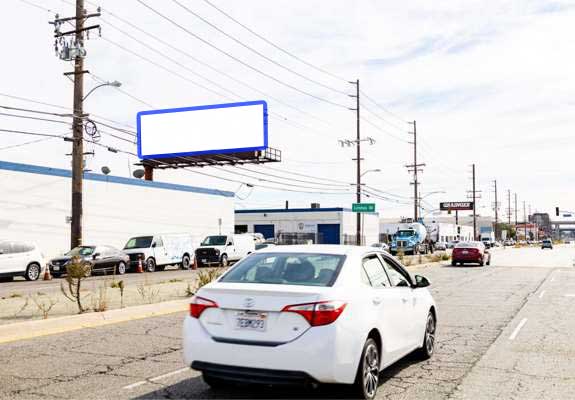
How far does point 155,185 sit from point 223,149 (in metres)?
8.73

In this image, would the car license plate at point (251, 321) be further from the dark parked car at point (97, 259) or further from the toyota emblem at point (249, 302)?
the dark parked car at point (97, 259)

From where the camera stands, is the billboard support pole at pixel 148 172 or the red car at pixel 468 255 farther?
the billboard support pole at pixel 148 172

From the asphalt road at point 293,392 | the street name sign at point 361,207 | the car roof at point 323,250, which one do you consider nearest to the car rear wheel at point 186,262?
the street name sign at point 361,207

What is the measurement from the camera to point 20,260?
83.6 ft

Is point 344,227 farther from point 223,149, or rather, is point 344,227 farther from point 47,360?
point 47,360

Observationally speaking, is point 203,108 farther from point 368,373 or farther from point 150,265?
point 368,373

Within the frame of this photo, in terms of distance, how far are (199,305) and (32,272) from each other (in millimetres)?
22148

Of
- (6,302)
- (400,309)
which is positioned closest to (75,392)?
(400,309)

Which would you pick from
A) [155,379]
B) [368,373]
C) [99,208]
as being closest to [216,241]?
[99,208]

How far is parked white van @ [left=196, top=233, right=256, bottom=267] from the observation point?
3600 centimetres

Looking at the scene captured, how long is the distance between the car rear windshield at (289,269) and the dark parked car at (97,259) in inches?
861

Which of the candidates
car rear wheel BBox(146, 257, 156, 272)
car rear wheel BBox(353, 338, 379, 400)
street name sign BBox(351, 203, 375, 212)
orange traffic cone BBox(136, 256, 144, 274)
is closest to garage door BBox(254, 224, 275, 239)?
street name sign BBox(351, 203, 375, 212)

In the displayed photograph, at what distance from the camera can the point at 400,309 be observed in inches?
287

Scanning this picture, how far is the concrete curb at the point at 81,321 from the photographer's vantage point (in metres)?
10.2
